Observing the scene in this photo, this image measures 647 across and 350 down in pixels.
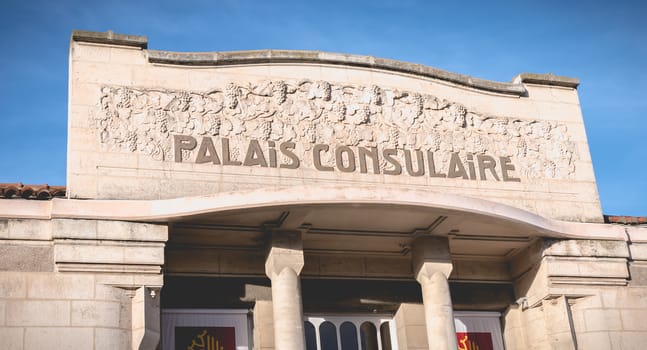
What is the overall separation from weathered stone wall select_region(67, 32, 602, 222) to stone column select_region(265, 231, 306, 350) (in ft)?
3.89

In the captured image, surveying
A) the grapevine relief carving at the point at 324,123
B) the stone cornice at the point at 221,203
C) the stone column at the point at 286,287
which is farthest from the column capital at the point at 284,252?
the grapevine relief carving at the point at 324,123

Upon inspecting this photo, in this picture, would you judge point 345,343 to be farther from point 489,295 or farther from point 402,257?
point 489,295

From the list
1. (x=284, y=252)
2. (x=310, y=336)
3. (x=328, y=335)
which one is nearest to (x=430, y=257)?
(x=328, y=335)

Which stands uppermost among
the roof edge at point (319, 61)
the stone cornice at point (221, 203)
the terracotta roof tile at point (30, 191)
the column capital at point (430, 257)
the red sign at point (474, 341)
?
the roof edge at point (319, 61)

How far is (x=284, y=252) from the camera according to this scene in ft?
57.5

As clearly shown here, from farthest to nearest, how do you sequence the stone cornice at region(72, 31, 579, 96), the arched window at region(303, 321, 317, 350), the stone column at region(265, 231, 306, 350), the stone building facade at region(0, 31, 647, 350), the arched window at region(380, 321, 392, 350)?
the arched window at region(380, 321, 392, 350) → the arched window at region(303, 321, 317, 350) → the stone cornice at region(72, 31, 579, 96) → the stone column at region(265, 231, 306, 350) → the stone building facade at region(0, 31, 647, 350)

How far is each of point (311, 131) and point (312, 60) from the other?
1.75 metres

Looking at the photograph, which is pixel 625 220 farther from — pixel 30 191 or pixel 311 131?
pixel 30 191

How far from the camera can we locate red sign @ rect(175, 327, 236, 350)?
58.3ft

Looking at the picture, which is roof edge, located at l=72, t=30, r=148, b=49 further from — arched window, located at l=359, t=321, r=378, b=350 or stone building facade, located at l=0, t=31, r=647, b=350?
arched window, located at l=359, t=321, r=378, b=350

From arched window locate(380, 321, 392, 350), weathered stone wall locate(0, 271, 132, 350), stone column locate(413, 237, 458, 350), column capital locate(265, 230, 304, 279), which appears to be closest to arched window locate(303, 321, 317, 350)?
arched window locate(380, 321, 392, 350)

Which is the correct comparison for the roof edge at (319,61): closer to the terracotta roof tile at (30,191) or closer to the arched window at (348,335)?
the terracotta roof tile at (30,191)

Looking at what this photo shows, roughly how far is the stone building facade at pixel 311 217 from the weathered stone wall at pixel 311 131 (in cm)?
4

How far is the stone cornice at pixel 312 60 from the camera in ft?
60.2
